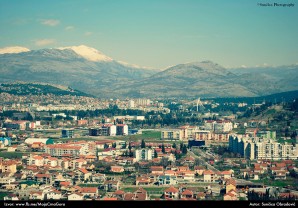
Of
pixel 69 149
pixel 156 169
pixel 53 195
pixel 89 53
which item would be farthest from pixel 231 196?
pixel 89 53

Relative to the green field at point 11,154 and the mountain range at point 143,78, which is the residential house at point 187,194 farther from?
the mountain range at point 143,78

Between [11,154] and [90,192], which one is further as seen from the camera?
[11,154]

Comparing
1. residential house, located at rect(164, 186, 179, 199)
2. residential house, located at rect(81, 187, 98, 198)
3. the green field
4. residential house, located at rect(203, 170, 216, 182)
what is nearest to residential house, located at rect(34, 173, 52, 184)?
residential house, located at rect(81, 187, 98, 198)

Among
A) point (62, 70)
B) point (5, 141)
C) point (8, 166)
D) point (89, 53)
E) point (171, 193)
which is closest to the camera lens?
point (171, 193)

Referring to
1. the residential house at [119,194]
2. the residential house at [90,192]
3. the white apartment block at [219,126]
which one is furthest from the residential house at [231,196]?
the white apartment block at [219,126]

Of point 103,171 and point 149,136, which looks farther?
point 149,136

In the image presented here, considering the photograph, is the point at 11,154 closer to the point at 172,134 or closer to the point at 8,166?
the point at 8,166

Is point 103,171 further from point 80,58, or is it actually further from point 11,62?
point 80,58

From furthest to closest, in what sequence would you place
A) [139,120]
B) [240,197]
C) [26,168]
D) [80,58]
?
[80,58] < [139,120] < [26,168] < [240,197]

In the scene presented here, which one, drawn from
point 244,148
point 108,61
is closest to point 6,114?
point 244,148
